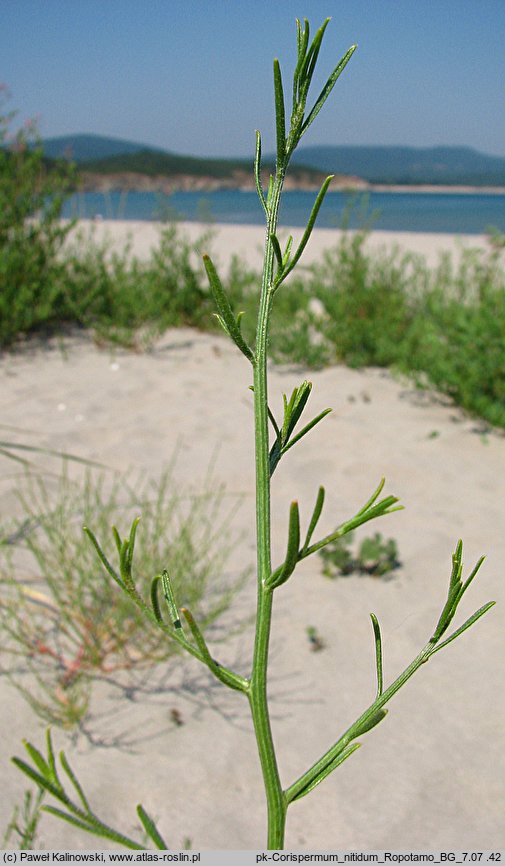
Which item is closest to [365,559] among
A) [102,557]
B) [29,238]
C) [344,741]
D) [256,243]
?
[344,741]

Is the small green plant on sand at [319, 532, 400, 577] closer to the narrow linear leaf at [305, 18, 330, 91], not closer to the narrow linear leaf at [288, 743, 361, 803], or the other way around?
the narrow linear leaf at [288, 743, 361, 803]

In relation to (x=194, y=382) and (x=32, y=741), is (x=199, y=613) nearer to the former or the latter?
(x=32, y=741)

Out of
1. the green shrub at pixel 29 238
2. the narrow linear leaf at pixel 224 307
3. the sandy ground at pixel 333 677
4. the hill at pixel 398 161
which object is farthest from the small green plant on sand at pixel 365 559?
the hill at pixel 398 161

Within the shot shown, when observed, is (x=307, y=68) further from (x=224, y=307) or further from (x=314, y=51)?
(x=224, y=307)

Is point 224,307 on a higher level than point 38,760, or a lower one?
higher

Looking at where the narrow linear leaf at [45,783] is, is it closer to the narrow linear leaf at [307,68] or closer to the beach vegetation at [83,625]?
the narrow linear leaf at [307,68]

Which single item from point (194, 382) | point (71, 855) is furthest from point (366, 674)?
point (194, 382)
